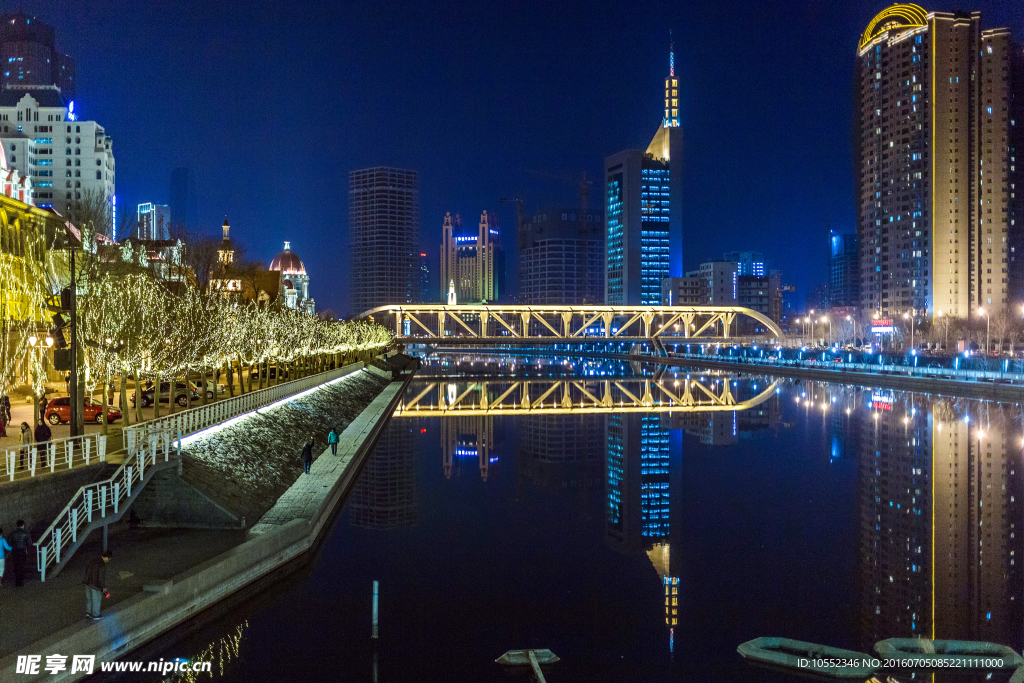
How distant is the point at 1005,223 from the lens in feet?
419

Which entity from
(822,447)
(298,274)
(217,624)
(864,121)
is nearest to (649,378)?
(822,447)

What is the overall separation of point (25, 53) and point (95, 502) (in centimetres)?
21740

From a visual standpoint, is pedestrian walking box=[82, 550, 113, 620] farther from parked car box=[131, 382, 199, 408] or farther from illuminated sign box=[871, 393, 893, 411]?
illuminated sign box=[871, 393, 893, 411]

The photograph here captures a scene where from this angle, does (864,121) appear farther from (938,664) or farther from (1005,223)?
(938,664)

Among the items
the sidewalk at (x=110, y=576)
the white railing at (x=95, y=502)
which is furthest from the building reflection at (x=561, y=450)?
the sidewalk at (x=110, y=576)

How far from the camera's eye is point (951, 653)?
42.8ft

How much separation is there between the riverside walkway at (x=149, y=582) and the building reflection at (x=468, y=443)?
10.7 metres

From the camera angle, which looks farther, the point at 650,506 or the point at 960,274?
the point at 960,274

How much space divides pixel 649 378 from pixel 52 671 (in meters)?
78.0

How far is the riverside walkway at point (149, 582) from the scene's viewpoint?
11602mm

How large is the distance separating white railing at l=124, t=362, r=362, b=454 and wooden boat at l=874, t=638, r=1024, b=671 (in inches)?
643

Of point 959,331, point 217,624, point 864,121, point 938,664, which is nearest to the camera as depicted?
point 938,664

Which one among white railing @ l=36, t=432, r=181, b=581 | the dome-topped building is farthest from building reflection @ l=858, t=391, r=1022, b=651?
the dome-topped building

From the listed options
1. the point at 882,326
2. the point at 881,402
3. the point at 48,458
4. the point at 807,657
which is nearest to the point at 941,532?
the point at 807,657
